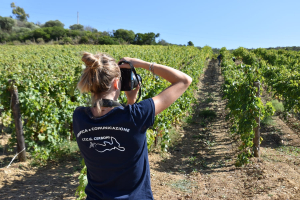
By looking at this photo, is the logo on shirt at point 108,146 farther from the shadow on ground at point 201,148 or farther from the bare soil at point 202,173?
the shadow on ground at point 201,148

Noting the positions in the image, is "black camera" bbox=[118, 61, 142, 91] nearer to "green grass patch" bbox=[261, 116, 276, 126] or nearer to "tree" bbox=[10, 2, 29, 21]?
"green grass patch" bbox=[261, 116, 276, 126]

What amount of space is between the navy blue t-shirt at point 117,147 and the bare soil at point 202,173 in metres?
2.54

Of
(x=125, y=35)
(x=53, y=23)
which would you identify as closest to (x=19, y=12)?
(x=53, y=23)

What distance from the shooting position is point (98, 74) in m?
1.15

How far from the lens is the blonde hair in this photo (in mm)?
1155

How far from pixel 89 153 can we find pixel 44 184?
138 inches

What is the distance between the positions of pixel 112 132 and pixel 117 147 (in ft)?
0.26

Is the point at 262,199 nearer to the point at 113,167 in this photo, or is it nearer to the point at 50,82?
the point at 113,167

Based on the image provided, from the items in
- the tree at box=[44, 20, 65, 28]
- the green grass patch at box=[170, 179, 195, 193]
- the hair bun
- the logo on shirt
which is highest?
the tree at box=[44, 20, 65, 28]

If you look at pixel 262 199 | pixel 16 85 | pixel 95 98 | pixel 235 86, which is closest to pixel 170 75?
pixel 95 98

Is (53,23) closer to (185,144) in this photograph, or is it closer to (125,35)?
(125,35)

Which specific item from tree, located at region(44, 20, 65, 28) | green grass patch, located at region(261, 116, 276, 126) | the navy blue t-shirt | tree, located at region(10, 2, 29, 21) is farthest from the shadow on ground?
tree, located at region(10, 2, 29, 21)

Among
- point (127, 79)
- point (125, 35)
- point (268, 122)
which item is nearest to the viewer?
point (127, 79)

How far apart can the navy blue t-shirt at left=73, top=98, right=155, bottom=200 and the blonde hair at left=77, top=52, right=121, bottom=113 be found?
0.35ft
